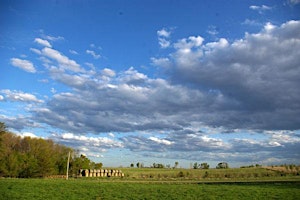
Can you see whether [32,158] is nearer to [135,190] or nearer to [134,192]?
[135,190]

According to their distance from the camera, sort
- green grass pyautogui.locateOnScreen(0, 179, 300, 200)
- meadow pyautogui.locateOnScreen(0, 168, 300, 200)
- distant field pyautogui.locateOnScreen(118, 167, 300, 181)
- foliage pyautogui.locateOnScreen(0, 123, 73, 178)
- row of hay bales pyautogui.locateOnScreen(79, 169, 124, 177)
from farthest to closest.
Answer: row of hay bales pyautogui.locateOnScreen(79, 169, 124, 177)
distant field pyautogui.locateOnScreen(118, 167, 300, 181)
foliage pyautogui.locateOnScreen(0, 123, 73, 178)
meadow pyautogui.locateOnScreen(0, 168, 300, 200)
green grass pyautogui.locateOnScreen(0, 179, 300, 200)

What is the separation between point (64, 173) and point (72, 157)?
6.89 m

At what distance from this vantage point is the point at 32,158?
3140 inches

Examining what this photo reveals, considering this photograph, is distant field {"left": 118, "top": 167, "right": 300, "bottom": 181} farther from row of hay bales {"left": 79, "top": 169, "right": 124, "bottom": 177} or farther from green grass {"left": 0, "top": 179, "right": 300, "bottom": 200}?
green grass {"left": 0, "top": 179, "right": 300, "bottom": 200}

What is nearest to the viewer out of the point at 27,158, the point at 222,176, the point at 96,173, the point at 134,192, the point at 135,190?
the point at 134,192

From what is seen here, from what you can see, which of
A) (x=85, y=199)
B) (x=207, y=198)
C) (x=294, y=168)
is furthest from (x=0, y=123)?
(x=294, y=168)

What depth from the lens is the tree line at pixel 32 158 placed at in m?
76.2

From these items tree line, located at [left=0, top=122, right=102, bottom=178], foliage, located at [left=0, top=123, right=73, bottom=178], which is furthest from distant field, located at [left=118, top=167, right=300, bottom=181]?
foliage, located at [left=0, top=123, right=73, bottom=178]

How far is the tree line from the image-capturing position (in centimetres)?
7619

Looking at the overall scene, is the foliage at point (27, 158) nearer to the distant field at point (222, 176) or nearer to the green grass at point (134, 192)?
the distant field at point (222, 176)

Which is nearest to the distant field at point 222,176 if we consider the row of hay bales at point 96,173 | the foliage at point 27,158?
the row of hay bales at point 96,173

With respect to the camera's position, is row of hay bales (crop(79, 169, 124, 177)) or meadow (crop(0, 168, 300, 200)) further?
row of hay bales (crop(79, 169, 124, 177))

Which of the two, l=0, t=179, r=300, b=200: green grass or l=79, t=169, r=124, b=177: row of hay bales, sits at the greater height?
l=0, t=179, r=300, b=200: green grass

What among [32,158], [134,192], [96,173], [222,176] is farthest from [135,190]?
[96,173]
